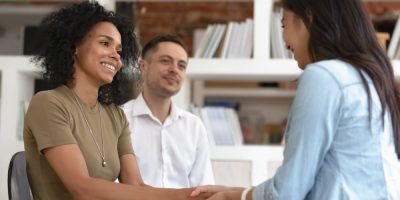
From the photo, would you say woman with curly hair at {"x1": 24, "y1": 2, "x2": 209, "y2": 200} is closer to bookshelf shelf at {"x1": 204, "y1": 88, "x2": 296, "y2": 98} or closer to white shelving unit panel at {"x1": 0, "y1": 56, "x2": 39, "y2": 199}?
white shelving unit panel at {"x1": 0, "y1": 56, "x2": 39, "y2": 199}

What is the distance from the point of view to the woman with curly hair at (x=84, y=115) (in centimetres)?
179

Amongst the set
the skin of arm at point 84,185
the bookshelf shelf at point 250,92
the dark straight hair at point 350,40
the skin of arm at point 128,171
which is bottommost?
the bookshelf shelf at point 250,92

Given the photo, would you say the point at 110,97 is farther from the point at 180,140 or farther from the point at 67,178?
the point at 180,140

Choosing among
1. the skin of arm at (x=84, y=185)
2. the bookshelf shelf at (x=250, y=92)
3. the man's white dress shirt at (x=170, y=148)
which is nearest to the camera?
the skin of arm at (x=84, y=185)

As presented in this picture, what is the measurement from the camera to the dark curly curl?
2012mm

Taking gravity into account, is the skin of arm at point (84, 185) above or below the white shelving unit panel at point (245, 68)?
below

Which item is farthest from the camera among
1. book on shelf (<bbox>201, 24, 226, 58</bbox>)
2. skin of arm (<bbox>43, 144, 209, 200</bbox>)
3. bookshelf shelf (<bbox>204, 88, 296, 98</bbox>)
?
bookshelf shelf (<bbox>204, 88, 296, 98</bbox>)

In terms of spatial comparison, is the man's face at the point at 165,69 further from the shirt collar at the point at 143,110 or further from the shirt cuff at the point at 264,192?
the shirt cuff at the point at 264,192

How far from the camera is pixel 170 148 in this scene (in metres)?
2.92

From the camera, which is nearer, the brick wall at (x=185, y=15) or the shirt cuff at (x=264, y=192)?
the shirt cuff at (x=264, y=192)

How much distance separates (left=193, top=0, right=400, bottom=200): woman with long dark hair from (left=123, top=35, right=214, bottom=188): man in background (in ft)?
4.89

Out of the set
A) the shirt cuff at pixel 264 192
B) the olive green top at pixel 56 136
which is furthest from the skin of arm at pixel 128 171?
the shirt cuff at pixel 264 192

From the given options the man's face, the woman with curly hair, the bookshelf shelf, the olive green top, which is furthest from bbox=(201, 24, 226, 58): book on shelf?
the bookshelf shelf

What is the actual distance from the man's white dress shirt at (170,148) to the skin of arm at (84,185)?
3.23 ft
